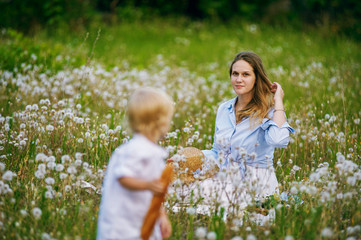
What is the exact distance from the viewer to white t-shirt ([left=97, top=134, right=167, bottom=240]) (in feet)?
7.38

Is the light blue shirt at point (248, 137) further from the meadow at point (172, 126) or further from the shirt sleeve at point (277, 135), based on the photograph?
the meadow at point (172, 126)

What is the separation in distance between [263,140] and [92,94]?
3.35 meters

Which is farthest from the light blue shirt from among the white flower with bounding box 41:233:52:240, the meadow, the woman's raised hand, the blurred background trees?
the blurred background trees

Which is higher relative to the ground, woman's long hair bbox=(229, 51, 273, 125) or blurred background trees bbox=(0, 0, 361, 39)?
blurred background trees bbox=(0, 0, 361, 39)

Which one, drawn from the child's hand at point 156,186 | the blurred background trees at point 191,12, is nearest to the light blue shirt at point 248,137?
the child's hand at point 156,186

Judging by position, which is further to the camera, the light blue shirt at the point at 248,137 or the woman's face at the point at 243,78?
the woman's face at the point at 243,78

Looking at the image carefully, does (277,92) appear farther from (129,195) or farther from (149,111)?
(129,195)

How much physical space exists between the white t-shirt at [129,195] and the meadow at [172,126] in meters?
0.42

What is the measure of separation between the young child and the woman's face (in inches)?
71.6

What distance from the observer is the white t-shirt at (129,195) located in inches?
88.5

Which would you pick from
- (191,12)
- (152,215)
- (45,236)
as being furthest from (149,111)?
(191,12)

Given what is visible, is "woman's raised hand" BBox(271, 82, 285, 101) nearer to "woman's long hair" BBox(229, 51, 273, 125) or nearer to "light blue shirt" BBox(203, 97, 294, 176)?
"woman's long hair" BBox(229, 51, 273, 125)

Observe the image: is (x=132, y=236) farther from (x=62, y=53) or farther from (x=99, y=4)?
(x=99, y=4)

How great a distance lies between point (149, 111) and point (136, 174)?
375mm
